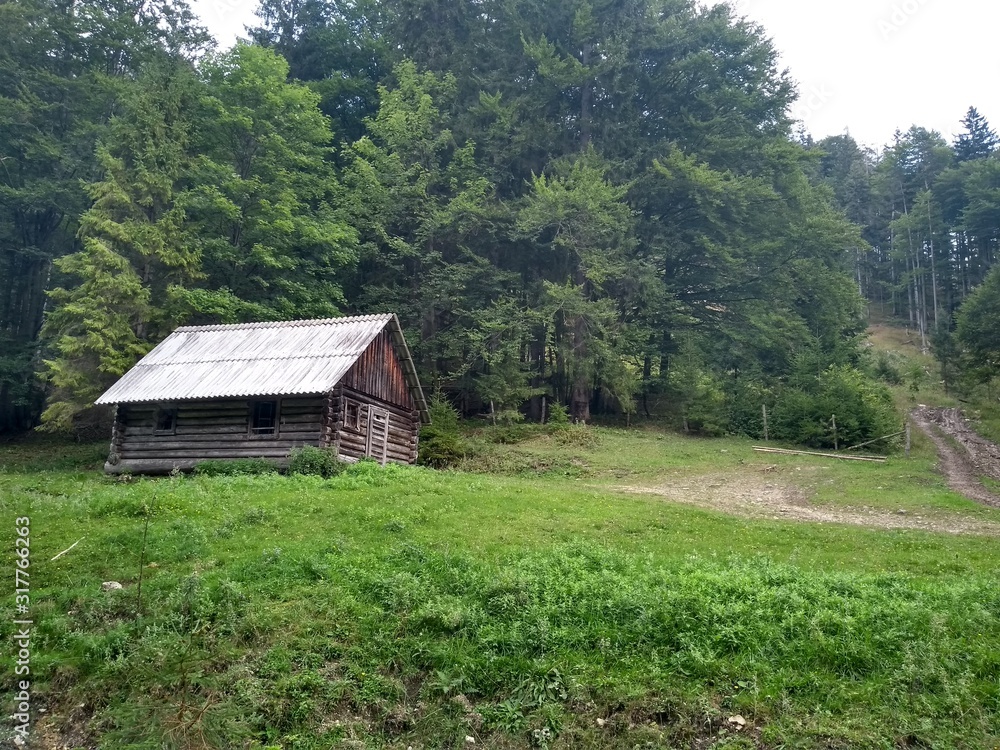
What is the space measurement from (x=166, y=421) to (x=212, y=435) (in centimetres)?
220

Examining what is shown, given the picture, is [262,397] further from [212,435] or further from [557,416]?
[557,416]

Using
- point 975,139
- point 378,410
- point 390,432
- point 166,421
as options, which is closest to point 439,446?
point 390,432

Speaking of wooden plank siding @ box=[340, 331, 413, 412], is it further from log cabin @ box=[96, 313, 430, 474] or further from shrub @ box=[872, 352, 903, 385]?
shrub @ box=[872, 352, 903, 385]

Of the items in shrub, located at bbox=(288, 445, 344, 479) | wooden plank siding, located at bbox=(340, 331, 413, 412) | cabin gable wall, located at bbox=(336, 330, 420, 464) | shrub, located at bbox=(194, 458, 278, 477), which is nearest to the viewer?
shrub, located at bbox=(288, 445, 344, 479)

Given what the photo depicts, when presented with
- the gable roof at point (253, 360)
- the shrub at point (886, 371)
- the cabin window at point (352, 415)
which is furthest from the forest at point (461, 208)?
the cabin window at point (352, 415)

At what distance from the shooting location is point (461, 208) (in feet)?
128

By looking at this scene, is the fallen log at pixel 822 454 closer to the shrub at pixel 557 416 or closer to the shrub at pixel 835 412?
the shrub at pixel 835 412

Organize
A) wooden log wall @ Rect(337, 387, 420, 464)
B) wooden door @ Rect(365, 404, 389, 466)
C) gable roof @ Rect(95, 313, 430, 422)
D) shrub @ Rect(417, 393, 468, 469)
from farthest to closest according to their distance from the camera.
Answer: shrub @ Rect(417, 393, 468, 469) → wooden door @ Rect(365, 404, 389, 466) → wooden log wall @ Rect(337, 387, 420, 464) → gable roof @ Rect(95, 313, 430, 422)

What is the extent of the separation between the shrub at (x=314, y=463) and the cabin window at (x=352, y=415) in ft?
6.42

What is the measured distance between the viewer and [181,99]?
3538 cm

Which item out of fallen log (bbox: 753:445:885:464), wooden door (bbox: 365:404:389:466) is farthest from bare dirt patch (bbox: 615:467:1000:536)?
A: wooden door (bbox: 365:404:389:466)

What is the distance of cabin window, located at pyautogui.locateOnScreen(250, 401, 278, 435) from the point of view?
78.5 feet

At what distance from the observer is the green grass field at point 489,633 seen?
7844mm

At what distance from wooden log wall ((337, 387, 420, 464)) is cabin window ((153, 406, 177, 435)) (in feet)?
21.0
